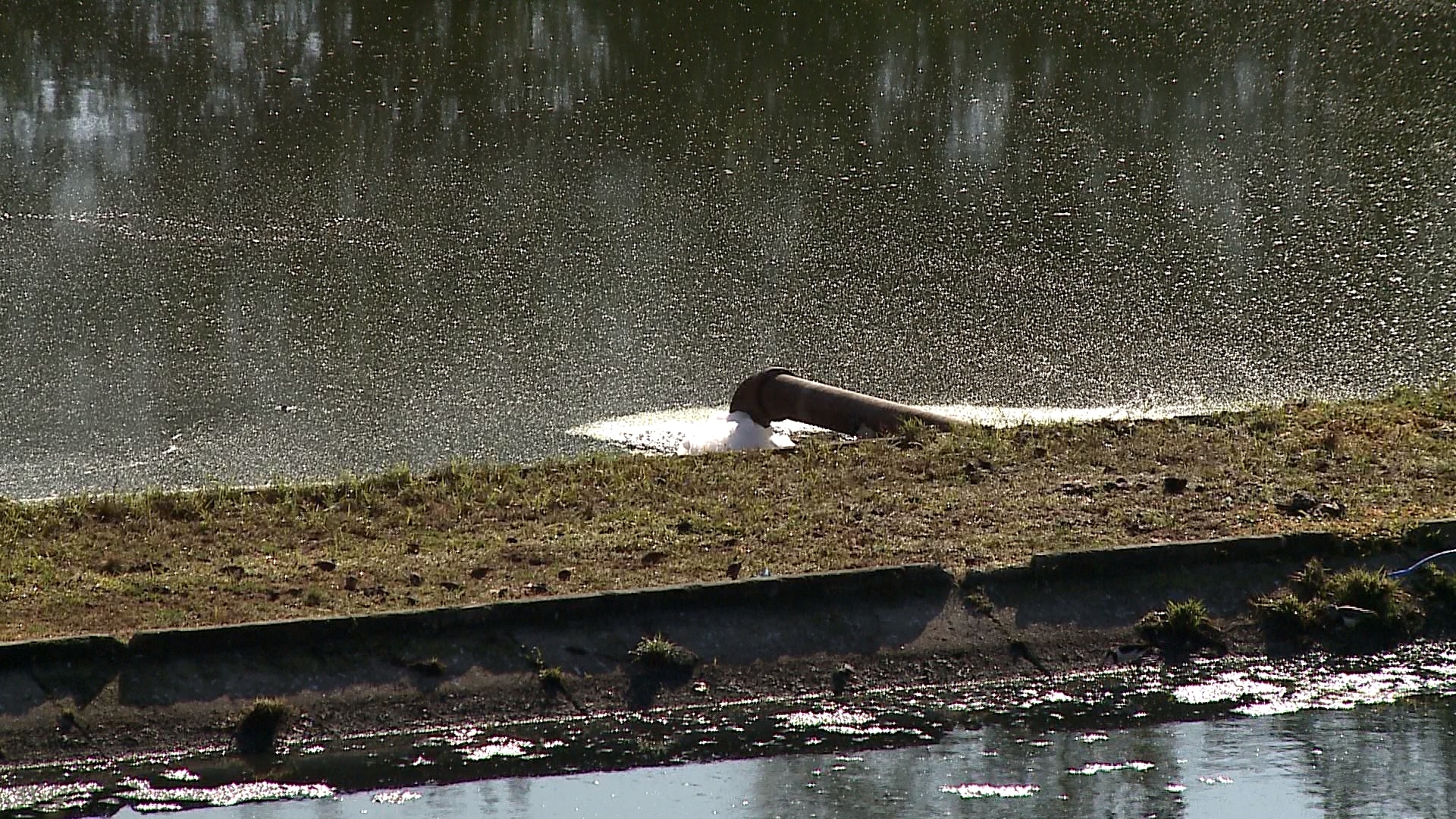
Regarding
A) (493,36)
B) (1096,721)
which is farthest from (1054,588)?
(493,36)

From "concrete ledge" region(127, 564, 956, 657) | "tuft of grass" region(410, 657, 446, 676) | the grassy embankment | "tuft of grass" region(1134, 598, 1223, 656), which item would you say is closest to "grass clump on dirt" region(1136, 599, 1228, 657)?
"tuft of grass" region(1134, 598, 1223, 656)

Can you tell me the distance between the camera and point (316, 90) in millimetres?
16188

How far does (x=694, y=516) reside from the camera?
6.83m

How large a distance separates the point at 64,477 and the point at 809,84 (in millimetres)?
9323

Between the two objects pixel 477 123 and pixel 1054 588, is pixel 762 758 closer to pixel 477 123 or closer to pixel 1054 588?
pixel 1054 588

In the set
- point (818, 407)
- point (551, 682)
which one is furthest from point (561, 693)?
point (818, 407)

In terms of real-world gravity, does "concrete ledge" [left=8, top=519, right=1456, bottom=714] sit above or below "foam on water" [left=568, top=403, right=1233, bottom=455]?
above

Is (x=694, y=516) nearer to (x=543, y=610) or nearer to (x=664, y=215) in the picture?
(x=543, y=610)

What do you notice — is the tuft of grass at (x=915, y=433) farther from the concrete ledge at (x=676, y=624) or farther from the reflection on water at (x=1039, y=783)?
the reflection on water at (x=1039, y=783)

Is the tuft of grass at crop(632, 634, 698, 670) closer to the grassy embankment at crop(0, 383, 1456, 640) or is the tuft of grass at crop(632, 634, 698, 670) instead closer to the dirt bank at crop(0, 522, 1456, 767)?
the dirt bank at crop(0, 522, 1456, 767)

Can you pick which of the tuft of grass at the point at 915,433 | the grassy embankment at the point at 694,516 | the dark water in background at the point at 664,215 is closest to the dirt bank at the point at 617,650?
the grassy embankment at the point at 694,516

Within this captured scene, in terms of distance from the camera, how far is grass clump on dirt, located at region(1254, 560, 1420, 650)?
19.9ft

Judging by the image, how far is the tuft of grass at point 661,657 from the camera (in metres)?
5.65

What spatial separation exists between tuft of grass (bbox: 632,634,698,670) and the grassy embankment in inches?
18.4
